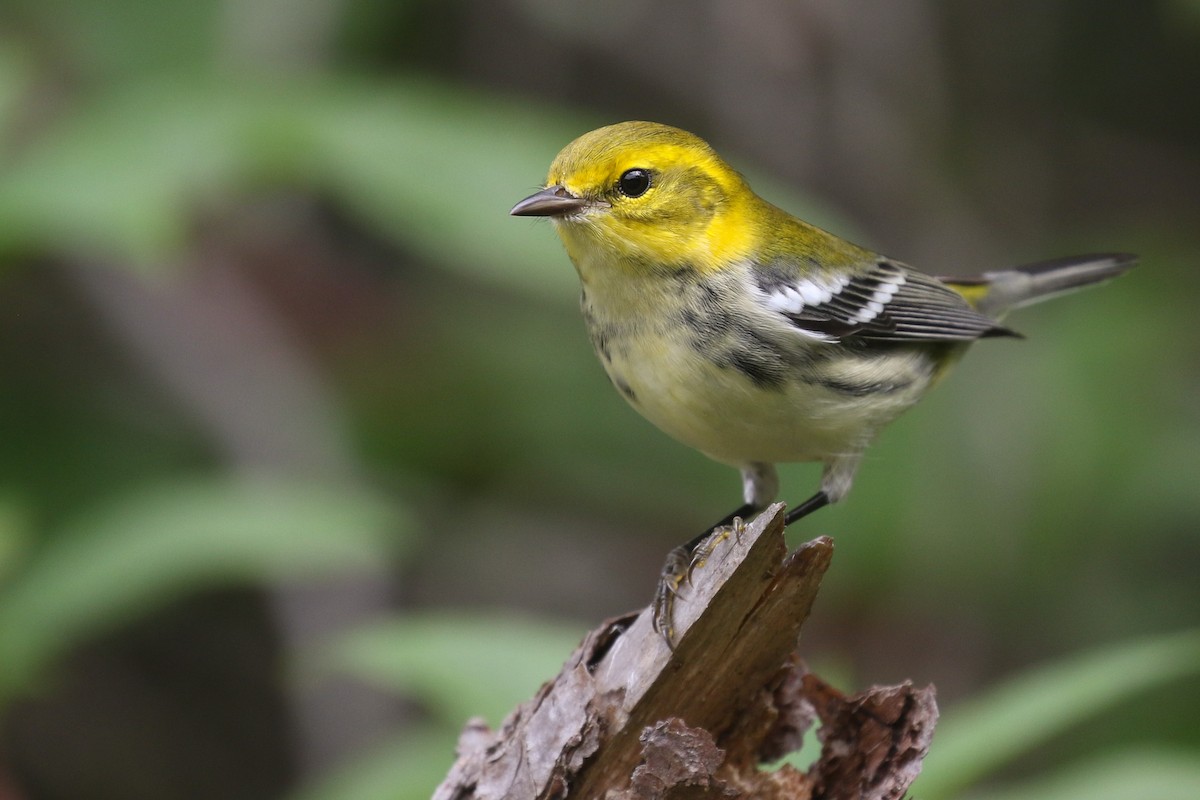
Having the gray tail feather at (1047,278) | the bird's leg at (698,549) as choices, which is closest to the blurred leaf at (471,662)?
the bird's leg at (698,549)

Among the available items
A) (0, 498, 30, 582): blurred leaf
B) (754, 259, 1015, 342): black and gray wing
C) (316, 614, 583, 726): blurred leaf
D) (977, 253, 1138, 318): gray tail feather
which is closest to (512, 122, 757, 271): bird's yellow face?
→ (754, 259, 1015, 342): black and gray wing

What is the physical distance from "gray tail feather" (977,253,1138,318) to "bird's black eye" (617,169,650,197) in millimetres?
1549

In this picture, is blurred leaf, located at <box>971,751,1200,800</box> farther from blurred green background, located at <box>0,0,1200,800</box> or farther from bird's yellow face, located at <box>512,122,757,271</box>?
bird's yellow face, located at <box>512,122,757,271</box>

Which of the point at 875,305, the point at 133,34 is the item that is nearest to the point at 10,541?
the point at 875,305

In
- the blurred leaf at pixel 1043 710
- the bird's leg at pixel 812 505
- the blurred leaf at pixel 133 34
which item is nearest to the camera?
the blurred leaf at pixel 1043 710

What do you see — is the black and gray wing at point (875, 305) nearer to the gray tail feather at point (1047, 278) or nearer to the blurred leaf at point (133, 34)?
the gray tail feather at point (1047, 278)

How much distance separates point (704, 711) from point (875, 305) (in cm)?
155

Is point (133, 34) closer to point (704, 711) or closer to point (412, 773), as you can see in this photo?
point (412, 773)

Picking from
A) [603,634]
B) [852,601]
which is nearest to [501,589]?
[852,601]

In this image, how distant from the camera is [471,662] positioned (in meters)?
2.99

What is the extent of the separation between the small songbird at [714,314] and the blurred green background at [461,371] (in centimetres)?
65

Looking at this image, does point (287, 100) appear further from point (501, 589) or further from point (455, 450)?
point (501, 589)

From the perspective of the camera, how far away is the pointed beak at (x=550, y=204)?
3.09 metres

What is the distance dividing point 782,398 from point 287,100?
1.90 metres
